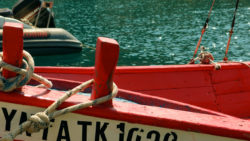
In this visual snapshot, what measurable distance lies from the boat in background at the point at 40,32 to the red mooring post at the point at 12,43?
9.47 metres

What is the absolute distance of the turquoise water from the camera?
15734mm

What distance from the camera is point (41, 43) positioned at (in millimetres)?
12164

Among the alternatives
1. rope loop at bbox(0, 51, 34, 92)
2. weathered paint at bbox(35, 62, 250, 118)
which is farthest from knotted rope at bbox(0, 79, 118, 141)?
weathered paint at bbox(35, 62, 250, 118)

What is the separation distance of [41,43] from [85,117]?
10.0 metres

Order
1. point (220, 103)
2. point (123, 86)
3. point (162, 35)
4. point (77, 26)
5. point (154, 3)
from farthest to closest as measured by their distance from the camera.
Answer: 1. point (154, 3)
2. point (77, 26)
3. point (162, 35)
4. point (220, 103)
5. point (123, 86)

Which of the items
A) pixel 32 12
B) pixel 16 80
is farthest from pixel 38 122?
pixel 32 12

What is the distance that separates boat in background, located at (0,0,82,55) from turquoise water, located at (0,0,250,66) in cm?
86

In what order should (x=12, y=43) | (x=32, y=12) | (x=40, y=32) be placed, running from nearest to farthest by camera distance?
1. (x=12, y=43)
2. (x=40, y=32)
3. (x=32, y=12)

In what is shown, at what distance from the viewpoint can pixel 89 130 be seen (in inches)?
104

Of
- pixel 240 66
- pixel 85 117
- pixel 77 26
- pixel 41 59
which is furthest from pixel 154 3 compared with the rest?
pixel 85 117

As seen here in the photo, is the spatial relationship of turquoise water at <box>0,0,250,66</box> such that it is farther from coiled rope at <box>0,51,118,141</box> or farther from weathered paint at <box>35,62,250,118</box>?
coiled rope at <box>0,51,118,141</box>

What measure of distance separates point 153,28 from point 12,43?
21.6m

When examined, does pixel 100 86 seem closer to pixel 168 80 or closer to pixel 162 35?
pixel 168 80

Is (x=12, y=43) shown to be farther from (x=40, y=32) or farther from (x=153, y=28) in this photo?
(x=153, y=28)
